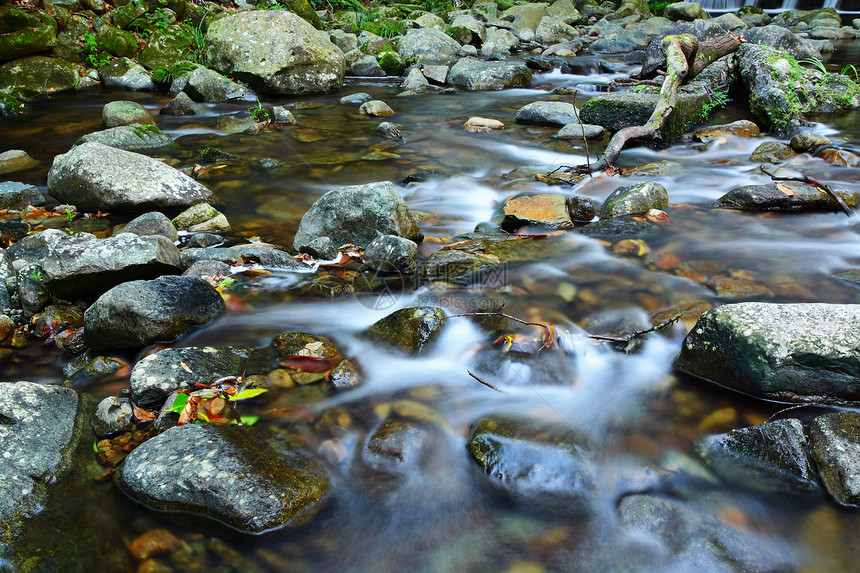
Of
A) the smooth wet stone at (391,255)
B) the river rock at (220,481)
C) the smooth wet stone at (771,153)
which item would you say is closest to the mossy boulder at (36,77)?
the smooth wet stone at (391,255)

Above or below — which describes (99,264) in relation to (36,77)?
below

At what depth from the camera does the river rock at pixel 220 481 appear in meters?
2.35

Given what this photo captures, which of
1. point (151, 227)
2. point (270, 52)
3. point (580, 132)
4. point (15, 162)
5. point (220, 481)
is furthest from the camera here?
point (270, 52)

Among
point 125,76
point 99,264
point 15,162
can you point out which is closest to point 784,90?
point 99,264

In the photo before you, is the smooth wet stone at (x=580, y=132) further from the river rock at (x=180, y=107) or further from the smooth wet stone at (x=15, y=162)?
the smooth wet stone at (x=15, y=162)

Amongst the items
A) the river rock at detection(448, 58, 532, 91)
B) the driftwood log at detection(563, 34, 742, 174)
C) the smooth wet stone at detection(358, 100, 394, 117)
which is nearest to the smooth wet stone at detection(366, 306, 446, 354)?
the driftwood log at detection(563, 34, 742, 174)

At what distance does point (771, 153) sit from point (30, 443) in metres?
8.53

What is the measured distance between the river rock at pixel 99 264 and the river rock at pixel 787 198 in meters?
5.75

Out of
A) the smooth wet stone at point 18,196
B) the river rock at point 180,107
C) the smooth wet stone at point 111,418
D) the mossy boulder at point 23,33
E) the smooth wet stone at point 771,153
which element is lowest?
the smooth wet stone at point 771,153

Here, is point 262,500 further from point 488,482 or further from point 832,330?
point 832,330

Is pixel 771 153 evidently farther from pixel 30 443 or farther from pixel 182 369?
pixel 30 443

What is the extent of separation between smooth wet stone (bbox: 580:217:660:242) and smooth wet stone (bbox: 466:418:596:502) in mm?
2705

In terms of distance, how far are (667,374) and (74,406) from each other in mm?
3472

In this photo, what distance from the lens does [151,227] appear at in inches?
198
